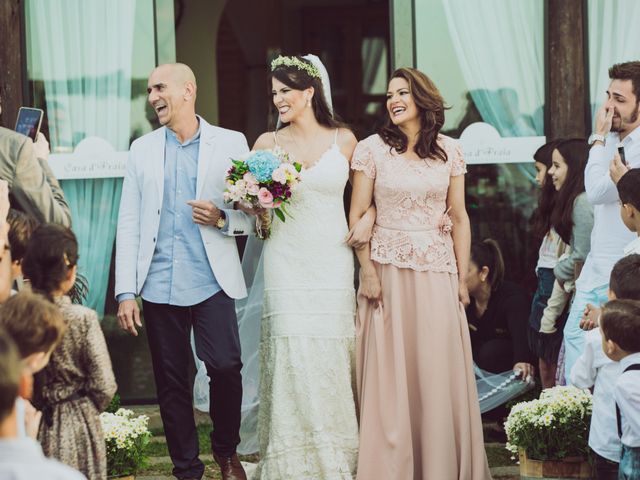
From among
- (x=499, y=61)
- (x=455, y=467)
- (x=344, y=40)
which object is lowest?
(x=455, y=467)

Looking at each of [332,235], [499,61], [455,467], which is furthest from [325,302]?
[499,61]

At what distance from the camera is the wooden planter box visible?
5.61 m

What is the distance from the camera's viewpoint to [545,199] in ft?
22.1

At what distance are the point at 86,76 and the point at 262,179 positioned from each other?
98.2 inches

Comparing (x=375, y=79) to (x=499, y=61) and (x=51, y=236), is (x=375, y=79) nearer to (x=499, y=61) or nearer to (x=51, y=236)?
(x=499, y=61)

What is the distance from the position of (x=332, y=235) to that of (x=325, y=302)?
0.36 metres

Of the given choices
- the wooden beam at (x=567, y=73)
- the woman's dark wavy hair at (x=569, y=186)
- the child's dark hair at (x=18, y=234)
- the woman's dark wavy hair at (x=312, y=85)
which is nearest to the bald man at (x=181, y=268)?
the woman's dark wavy hair at (x=312, y=85)

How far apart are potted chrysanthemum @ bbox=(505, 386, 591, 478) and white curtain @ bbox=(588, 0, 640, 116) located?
2.67 m

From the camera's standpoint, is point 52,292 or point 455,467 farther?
point 455,467

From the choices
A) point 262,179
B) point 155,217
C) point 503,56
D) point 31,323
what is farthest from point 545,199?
point 31,323

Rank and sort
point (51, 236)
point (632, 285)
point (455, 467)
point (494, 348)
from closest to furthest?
point (51, 236) → point (632, 285) → point (455, 467) → point (494, 348)

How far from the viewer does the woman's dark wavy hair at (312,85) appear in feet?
19.7

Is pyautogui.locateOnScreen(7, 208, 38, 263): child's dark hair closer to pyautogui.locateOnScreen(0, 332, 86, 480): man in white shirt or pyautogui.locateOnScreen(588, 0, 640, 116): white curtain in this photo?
pyautogui.locateOnScreen(0, 332, 86, 480): man in white shirt

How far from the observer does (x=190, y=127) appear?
6008mm
